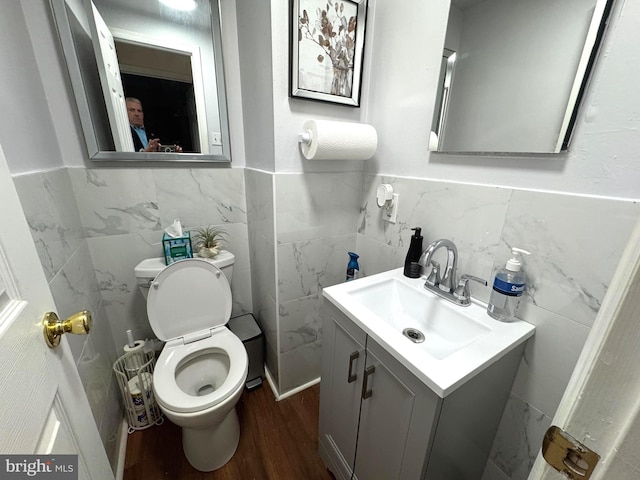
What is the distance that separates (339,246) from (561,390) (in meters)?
0.96

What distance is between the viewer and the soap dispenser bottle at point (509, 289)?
2.47 ft

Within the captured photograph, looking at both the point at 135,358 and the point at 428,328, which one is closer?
the point at 428,328

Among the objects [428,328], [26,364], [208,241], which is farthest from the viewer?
[208,241]

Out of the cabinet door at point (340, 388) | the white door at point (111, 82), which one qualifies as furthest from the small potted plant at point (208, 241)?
the cabinet door at point (340, 388)

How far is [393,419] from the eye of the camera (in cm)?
74

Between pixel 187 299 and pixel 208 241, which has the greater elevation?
pixel 208 241

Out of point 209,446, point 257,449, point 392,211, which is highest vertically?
point 392,211

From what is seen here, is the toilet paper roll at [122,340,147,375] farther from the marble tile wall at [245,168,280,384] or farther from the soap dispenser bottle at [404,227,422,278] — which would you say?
the soap dispenser bottle at [404,227,422,278]

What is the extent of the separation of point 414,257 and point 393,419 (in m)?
0.57

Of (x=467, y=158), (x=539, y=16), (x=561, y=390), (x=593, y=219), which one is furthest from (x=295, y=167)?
(x=561, y=390)

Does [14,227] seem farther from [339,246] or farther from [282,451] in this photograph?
[282,451]

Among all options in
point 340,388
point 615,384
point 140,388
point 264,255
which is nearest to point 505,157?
point 615,384

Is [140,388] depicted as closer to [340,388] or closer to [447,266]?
[340,388]

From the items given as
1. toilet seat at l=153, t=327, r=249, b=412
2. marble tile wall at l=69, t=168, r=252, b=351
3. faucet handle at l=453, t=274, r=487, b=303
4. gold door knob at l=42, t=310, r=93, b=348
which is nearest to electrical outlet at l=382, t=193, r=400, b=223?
faucet handle at l=453, t=274, r=487, b=303
